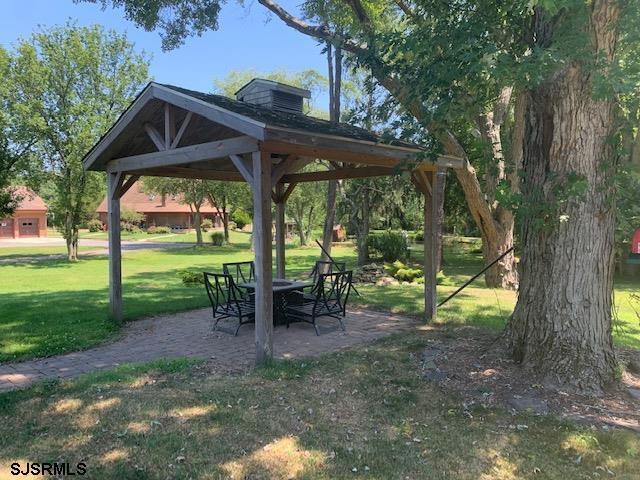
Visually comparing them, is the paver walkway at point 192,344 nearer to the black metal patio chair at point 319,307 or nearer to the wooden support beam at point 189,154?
the black metal patio chair at point 319,307

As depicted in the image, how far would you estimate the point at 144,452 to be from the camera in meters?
3.45

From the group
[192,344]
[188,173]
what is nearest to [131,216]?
[188,173]

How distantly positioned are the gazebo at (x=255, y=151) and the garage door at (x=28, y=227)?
158 feet

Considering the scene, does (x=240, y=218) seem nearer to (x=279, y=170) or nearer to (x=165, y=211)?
(x=165, y=211)

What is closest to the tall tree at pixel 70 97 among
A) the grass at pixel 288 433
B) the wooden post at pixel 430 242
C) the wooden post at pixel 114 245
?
the wooden post at pixel 114 245

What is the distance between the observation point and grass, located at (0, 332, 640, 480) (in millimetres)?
3266

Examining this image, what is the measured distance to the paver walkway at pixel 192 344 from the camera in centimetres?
563

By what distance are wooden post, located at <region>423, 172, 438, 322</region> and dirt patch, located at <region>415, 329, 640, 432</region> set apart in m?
2.27

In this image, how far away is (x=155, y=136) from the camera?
23.5 ft

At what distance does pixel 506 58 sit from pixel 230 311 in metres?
5.47

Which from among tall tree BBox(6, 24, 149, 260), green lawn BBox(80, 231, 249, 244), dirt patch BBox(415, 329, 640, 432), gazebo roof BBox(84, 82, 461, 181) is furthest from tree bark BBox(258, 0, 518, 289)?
green lawn BBox(80, 231, 249, 244)

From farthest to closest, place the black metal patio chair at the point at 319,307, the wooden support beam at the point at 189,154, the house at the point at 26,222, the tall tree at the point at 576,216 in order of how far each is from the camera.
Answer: the house at the point at 26,222 < the black metal patio chair at the point at 319,307 < the wooden support beam at the point at 189,154 < the tall tree at the point at 576,216

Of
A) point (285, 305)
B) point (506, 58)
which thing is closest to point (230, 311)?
point (285, 305)

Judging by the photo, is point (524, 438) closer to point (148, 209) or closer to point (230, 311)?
point (230, 311)
